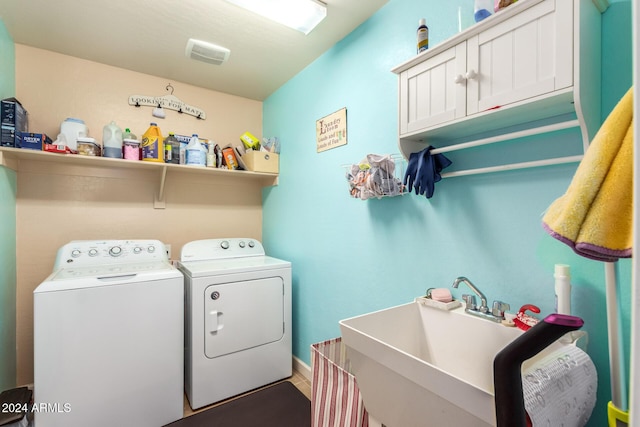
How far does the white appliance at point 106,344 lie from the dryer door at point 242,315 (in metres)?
0.21

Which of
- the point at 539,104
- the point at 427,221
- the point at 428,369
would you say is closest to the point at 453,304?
the point at 427,221

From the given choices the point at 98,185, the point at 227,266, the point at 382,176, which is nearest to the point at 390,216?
the point at 382,176

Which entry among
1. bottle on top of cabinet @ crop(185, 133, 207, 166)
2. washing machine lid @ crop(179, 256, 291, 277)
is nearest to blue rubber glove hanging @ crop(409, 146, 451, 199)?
washing machine lid @ crop(179, 256, 291, 277)

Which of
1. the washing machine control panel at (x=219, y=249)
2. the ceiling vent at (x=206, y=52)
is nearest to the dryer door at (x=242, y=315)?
Answer: the washing machine control panel at (x=219, y=249)

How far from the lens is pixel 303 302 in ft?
8.14

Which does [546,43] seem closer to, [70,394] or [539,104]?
[539,104]

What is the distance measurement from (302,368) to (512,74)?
244cm

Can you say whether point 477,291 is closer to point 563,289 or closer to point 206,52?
point 563,289

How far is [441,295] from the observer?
4.40ft

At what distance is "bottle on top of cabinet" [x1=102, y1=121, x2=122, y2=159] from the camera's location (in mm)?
2172

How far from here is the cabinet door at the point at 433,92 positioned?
115 centimetres

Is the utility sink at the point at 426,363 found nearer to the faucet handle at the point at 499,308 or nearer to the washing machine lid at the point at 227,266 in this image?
the faucet handle at the point at 499,308

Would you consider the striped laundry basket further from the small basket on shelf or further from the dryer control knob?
the dryer control knob

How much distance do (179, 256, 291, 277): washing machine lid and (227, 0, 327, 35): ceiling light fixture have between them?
65.3 inches
